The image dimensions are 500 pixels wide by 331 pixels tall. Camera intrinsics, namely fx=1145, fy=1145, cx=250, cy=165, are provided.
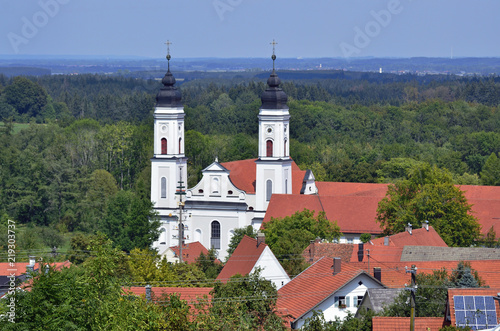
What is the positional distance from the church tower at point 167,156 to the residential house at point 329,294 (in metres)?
29.7

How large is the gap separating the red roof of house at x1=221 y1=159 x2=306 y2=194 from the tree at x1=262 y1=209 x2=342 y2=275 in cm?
1049

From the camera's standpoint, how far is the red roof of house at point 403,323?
30125 millimetres

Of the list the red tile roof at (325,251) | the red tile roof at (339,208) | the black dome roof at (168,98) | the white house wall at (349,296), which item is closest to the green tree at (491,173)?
the red tile roof at (339,208)

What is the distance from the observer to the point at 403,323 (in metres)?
30.4

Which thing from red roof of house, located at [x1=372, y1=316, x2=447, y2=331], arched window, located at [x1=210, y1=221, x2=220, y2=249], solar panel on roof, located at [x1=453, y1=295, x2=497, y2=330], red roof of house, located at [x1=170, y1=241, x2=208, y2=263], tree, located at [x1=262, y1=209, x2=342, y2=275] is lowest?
arched window, located at [x1=210, y1=221, x2=220, y2=249]

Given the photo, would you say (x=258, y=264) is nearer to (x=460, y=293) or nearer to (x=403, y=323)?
(x=403, y=323)

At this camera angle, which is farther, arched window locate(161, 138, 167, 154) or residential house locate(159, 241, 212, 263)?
arched window locate(161, 138, 167, 154)

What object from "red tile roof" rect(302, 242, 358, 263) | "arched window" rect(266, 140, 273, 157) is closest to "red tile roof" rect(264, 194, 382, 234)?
"arched window" rect(266, 140, 273, 157)

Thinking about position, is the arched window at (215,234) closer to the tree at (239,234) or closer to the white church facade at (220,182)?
the white church facade at (220,182)

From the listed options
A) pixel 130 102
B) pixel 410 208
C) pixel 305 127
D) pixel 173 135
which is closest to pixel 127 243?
pixel 173 135

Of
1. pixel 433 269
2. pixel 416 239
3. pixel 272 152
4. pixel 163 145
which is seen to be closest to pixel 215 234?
pixel 272 152

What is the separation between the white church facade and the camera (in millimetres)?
64750

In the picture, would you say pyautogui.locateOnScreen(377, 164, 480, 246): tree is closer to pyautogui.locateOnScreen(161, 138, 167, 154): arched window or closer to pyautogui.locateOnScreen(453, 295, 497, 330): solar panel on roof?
pyautogui.locateOnScreen(161, 138, 167, 154): arched window

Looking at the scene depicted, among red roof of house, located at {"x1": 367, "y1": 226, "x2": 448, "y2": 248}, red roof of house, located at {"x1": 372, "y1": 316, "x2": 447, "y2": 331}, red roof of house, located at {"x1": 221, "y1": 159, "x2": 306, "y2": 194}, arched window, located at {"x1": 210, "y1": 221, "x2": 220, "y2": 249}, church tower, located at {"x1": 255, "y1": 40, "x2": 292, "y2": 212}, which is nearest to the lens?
red roof of house, located at {"x1": 372, "y1": 316, "x2": 447, "y2": 331}
